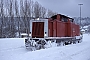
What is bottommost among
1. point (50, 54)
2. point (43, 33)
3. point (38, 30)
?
point (50, 54)

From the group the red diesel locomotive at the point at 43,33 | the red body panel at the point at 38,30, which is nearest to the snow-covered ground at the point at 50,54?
the red diesel locomotive at the point at 43,33

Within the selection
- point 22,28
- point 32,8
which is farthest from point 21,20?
point 32,8

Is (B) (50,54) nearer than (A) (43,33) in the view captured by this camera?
Yes

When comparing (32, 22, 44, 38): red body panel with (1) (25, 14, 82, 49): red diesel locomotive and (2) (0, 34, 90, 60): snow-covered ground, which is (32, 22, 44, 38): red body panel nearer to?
(1) (25, 14, 82, 49): red diesel locomotive

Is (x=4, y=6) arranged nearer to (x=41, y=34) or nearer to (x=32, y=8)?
(x=32, y=8)

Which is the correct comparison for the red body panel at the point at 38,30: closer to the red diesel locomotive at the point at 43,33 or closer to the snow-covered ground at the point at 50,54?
the red diesel locomotive at the point at 43,33

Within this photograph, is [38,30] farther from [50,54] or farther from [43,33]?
[50,54]

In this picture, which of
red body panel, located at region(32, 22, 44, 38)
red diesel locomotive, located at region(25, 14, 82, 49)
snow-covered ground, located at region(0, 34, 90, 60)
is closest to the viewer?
snow-covered ground, located at region(0, 34, 90, 60)

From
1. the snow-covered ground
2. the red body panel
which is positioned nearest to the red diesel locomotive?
the red body panel

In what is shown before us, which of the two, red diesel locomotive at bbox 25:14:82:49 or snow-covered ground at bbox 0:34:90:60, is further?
red diesel locomotive at bbox 25:14:82:49

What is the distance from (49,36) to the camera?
15.0 meters

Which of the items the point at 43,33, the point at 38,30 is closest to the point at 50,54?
the point at 43,33

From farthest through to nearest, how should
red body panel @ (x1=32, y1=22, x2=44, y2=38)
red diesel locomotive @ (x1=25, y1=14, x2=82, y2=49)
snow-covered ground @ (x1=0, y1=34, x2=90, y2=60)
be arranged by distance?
red body panel @ (x1=32, y1=22, x2=44, y2=38), red diesel locomotive @ (x1=25, y1=14, x2=82, y2=49), snow-covered ground @ (x1=0, y1=34, x2=90, y2=60)

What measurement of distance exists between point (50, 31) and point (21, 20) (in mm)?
28572
